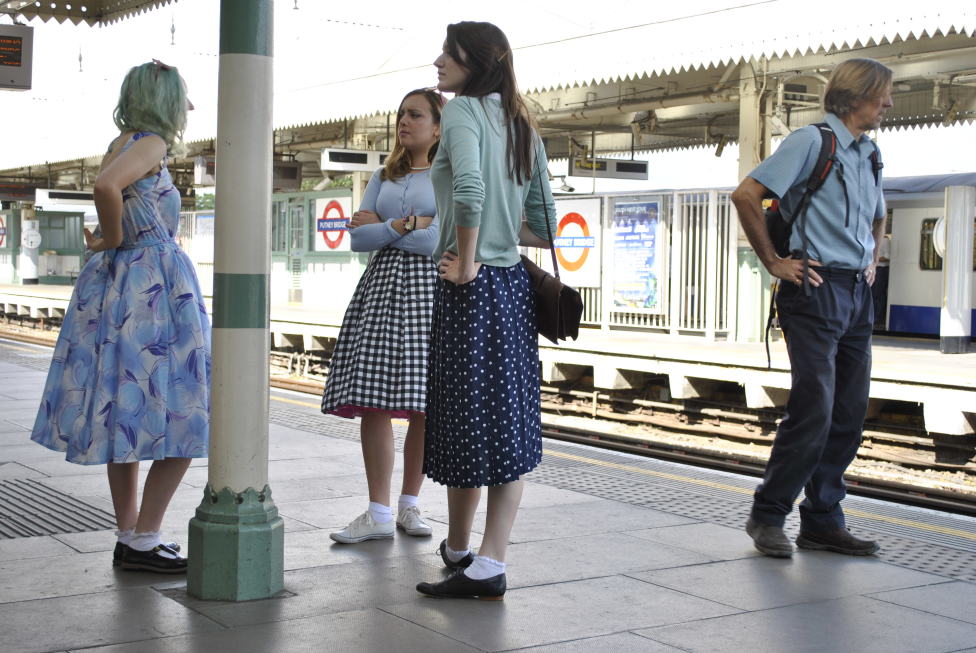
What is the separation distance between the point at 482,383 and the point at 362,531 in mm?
1114

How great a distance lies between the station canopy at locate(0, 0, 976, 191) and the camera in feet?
37.3

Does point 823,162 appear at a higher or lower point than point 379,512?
higher

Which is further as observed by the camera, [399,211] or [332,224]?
[332,224]

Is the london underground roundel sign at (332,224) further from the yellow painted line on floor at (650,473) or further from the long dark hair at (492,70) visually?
the long dark hair at (492,70)

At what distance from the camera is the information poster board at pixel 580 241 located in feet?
49.5

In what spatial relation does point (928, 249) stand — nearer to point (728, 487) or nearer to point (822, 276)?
point (728, 487)

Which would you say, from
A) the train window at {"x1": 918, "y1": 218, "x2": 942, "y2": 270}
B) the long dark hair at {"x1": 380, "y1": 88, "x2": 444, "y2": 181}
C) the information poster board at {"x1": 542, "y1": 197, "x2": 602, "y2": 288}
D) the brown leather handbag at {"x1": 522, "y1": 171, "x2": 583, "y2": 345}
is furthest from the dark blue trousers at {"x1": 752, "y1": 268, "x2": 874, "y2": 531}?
the train window at {"x1": 918, "y1": 218, "x2": 942, "y2": 270}

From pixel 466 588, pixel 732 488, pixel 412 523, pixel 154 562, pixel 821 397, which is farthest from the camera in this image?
pixel 732 488

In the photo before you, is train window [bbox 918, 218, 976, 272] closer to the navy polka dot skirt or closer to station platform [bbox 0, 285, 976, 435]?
station platform [bbox 0, 285, 976, 435]

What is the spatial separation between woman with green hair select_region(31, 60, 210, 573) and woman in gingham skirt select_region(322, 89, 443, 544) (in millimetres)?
711

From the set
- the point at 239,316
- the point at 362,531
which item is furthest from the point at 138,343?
the point at 362,531

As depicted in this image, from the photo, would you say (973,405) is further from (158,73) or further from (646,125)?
(646,125)

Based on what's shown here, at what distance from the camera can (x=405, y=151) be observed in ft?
15.9

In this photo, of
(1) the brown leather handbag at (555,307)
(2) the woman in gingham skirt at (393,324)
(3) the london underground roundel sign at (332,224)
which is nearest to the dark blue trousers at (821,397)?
(1) the brown leather handbag at (555,307)
